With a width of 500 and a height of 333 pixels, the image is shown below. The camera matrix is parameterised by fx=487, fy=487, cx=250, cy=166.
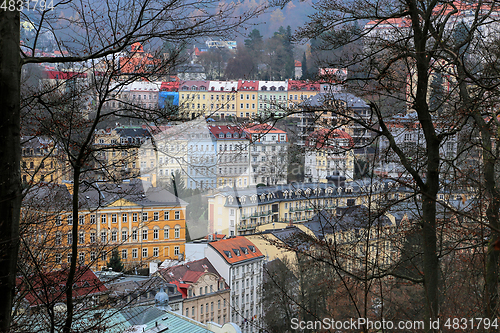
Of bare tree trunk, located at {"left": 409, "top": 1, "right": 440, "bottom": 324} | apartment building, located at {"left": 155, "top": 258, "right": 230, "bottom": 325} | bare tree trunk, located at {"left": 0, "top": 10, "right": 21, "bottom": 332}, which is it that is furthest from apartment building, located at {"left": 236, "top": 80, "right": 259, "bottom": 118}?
bare tree trunk, located at {"left": 0, "top": 10, "right": 21, "bottom": 332}

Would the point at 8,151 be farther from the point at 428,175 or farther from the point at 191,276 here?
the point at 191,276

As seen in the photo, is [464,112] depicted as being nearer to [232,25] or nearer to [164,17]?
[232,25]

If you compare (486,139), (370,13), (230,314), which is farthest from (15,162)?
(230,314)

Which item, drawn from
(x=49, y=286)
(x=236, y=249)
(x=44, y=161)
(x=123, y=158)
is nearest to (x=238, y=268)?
(x=236, y=249)

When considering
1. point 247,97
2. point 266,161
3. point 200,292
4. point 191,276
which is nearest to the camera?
point 200,292

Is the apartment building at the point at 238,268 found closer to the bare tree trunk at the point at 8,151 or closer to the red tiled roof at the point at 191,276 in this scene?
the red tiled roof at the point at 191,276

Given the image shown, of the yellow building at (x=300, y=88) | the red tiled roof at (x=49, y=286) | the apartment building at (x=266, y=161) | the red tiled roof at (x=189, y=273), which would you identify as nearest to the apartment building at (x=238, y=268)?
the red tiled roof at (x=189, y=273)
